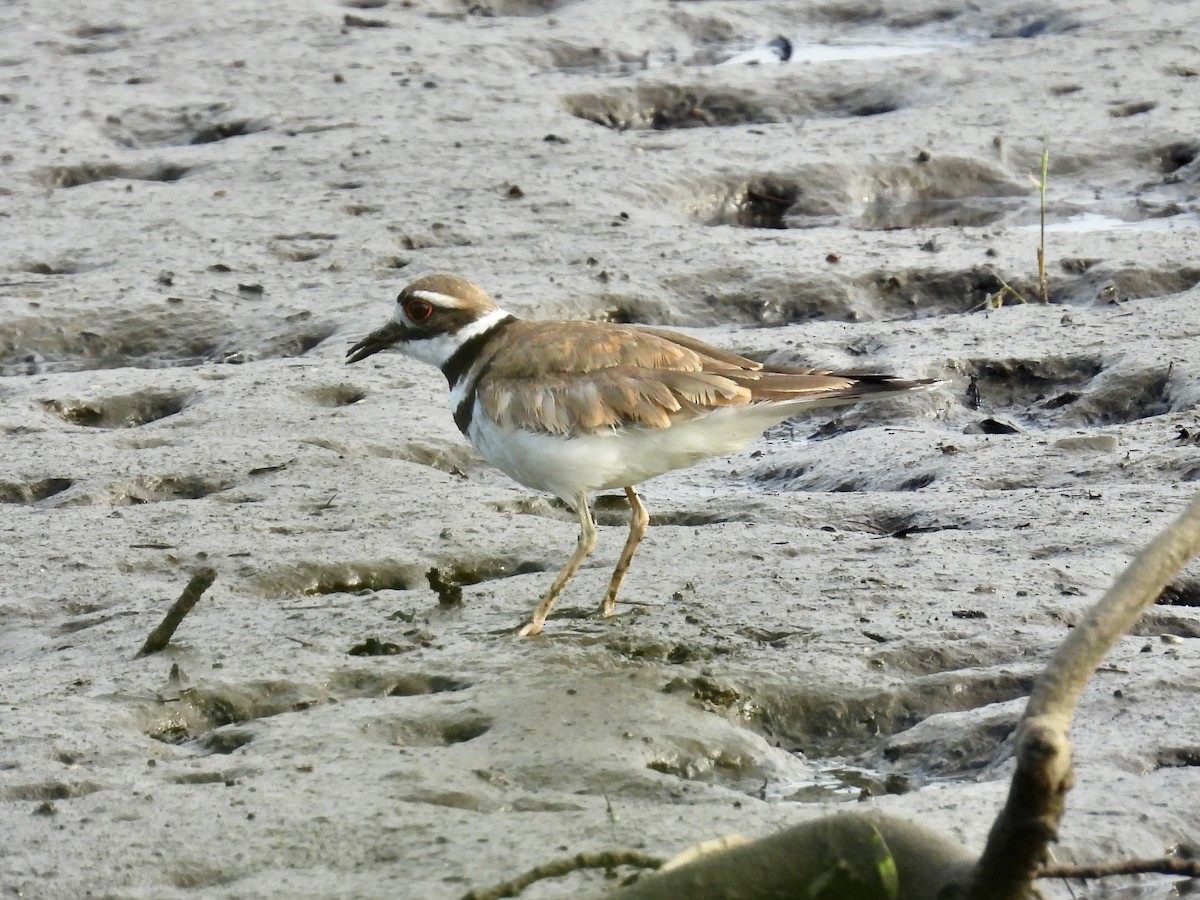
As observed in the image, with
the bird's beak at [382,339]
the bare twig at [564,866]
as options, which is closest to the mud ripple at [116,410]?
the bird's beak at [382,339]

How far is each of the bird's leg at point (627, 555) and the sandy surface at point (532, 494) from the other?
0.48ft

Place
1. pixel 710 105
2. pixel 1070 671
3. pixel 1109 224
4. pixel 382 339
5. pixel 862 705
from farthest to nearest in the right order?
1. pixel 710 105
2. pixel 1109 224
3. pixel 382 339
4. pixel 862 705
5. pixel 1070 671

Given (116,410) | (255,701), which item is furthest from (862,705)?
(116,410)

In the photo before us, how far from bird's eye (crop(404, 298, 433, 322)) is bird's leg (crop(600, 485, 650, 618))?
941 millimetres

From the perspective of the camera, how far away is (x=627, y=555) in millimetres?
5281

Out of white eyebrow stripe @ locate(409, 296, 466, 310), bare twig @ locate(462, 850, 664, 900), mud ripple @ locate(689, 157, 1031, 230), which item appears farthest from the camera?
mud ripple @ locate(689, 157, 1031, 230)

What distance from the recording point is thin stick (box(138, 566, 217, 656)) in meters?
4.75

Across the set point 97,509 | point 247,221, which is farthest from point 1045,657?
point 247,221

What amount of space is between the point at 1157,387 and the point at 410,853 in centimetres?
444

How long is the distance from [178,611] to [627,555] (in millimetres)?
1405

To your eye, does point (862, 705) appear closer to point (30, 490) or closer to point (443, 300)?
point (443, 300)

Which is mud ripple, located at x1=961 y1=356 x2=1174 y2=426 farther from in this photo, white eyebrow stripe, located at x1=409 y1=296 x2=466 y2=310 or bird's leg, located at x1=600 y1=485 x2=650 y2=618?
white eyebrow stripe, located at x1=409 y1=296 x2=466 y2=310

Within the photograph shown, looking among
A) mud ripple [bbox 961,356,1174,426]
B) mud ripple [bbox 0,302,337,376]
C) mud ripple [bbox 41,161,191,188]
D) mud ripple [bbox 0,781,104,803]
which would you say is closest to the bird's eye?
mud ripple [bbox 0,302,337,376]

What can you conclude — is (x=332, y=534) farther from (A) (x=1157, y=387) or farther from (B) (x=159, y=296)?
(A) (x=1157, y=387)
